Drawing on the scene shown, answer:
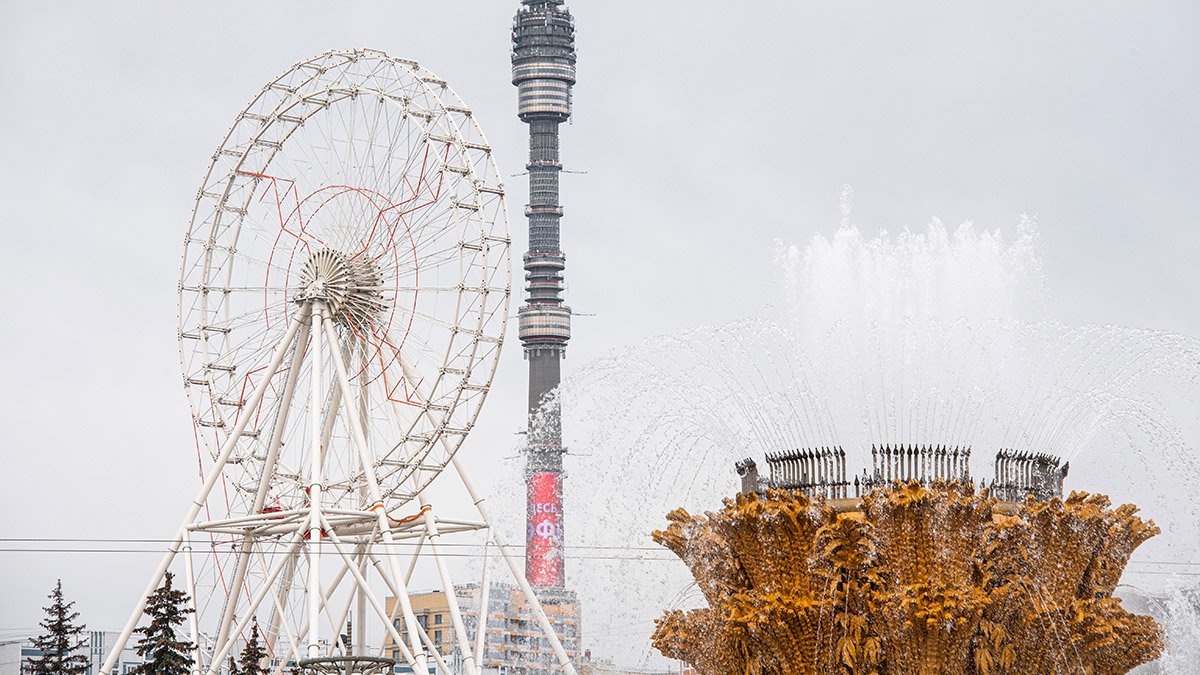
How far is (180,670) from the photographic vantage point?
28.8 m

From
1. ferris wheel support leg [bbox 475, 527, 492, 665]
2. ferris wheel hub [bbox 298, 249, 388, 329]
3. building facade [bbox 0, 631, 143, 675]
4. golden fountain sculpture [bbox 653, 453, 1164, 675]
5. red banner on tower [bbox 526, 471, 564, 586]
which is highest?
red banner on tower [bbox 526, 471, 564, 586]

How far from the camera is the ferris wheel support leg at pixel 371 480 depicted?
1400 inches

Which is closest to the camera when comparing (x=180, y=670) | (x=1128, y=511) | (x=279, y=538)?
(x=1128, y=511)

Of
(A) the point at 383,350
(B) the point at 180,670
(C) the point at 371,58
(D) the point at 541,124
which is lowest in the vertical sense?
(B) the point at 180,670

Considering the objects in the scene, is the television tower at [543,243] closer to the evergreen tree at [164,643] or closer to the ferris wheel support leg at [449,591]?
the ferris wheel support leg at [449,591]

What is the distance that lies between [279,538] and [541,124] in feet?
295

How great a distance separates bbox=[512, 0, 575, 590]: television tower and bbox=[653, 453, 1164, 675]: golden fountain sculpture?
94540 millimetres

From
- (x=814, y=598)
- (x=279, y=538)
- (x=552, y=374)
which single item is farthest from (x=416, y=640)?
(x=552, y=374)

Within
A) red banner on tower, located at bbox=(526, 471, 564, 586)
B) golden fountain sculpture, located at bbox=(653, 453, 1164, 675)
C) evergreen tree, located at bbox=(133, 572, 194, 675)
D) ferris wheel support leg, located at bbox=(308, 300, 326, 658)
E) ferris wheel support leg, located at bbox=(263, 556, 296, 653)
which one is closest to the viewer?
golden fountain sculpture, located at bbox=(653, 453, 1164, 675)

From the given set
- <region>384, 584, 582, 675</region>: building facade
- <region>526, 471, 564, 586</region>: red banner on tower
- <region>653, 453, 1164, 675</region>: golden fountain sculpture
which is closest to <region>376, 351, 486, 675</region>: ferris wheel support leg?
<region>653, 453, 1164, 675</region>: golden fountain sculpture

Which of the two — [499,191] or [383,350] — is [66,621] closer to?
[383,350]

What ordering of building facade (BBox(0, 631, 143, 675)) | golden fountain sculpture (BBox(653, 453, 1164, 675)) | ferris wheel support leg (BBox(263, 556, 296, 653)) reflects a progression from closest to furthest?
1. golden fountain sculpture (BBox(653, 453, 1164, 675))
2. ferris wheel support leg (BBox(263, 556, 296, 653))
3. building facade (BBox(0, 631, 143, 675))

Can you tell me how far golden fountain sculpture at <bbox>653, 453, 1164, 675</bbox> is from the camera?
845 inches

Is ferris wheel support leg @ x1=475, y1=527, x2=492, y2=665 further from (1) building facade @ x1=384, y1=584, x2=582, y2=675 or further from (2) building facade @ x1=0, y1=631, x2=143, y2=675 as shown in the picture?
(2) building facade @ x1=0, y1=631, x2=143, y2=675
